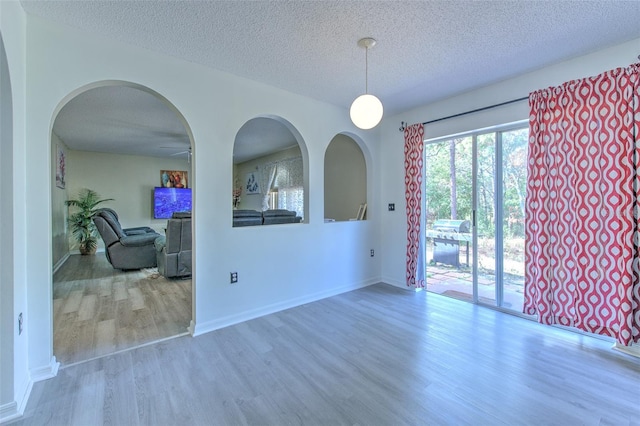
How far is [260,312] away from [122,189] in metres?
6.41

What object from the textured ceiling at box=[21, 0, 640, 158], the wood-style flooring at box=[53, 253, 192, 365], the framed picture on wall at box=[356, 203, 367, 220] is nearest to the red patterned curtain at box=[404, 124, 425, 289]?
the framed picture on wall at box=[356, 203, 367, 220]

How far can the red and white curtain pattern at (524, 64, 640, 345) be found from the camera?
2211 mm

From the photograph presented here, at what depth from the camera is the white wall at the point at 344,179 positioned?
4879mm

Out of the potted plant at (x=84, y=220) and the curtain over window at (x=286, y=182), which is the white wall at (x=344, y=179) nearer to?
the curtain over window at (x=286, y=182)

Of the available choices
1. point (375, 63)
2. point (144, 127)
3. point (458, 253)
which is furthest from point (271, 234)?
point (144, 127)

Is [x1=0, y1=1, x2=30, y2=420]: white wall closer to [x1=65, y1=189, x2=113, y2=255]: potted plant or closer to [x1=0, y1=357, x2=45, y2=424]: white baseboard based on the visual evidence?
[x1=0, y1=357, x2=45, y2=424]: white baseboard

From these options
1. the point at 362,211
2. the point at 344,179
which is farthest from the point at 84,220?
the point at 362,211

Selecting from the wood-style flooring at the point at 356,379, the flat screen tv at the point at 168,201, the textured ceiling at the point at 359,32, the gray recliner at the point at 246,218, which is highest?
the textured ceiling at the point at 359,32

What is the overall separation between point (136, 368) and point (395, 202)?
3431mm

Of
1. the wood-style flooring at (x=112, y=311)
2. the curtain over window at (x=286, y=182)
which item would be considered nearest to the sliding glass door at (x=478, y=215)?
the curtain over window at (x=286, y=182)

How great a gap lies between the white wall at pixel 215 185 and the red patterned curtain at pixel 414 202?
0.57 meters

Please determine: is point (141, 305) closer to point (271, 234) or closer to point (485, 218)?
point (271, 234)

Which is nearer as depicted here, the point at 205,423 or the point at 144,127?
the point at 205,423

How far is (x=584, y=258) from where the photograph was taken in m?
2.45
